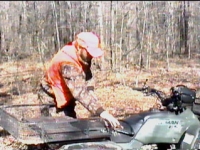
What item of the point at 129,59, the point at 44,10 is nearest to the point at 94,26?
the point at 129,59

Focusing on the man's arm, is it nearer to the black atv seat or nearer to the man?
the man

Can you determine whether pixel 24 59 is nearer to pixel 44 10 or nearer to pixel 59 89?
pixel 44 10

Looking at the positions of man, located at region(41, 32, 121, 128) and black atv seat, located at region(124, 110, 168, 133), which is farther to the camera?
black atv seat, located at region(124, 110, 168, 133)

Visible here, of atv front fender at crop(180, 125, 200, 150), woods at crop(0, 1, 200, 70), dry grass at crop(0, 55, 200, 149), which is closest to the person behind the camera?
atv front fender at crop(180, 125, 200, 150)

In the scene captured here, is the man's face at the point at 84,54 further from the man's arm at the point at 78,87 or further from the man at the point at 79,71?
the man's arm at the point at 78,87

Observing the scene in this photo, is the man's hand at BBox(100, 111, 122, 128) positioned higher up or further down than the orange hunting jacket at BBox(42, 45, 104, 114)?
further down

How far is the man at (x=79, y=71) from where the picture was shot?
14.9 feet

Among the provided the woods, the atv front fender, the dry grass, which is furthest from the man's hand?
the woods

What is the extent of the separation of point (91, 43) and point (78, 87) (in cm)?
48

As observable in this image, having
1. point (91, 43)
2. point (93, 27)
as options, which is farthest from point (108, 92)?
point (91, 43)

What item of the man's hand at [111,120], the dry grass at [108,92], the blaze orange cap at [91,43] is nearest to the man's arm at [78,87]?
the man's hand at [111,120]

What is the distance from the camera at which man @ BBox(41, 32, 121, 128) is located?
4.54 m

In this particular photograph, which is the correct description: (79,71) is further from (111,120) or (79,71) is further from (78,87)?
(111,120)

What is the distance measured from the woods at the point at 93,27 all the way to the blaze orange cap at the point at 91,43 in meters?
18.7
